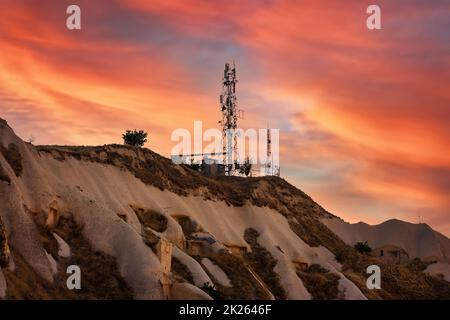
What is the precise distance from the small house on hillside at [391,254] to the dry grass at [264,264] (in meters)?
28.5

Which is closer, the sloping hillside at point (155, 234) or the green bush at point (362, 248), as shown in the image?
the sloping hillside at point (155, 234)

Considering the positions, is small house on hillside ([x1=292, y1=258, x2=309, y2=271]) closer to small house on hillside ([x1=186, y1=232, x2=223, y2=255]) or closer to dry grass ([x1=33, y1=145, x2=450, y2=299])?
dry grass ([x1=33, y1=145, x2=450, y2=299])

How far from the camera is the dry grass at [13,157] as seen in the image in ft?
201

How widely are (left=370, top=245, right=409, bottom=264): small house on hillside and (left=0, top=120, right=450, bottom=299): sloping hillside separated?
4554mm

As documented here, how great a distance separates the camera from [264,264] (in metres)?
82.6

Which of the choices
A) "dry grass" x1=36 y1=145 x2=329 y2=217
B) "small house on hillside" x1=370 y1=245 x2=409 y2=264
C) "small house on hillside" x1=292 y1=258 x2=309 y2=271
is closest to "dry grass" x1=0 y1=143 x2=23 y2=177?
"dry grass" x1=36 y1=145 x2=329 y2=217

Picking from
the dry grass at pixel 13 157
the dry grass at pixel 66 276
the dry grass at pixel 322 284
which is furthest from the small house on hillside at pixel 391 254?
the dry grass at pixel 13 157

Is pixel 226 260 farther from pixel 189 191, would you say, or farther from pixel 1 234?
pixel 1 234

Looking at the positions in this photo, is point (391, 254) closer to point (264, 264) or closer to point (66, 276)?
point (264, 264)

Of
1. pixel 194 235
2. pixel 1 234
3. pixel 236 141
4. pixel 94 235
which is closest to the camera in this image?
pixel 1 234

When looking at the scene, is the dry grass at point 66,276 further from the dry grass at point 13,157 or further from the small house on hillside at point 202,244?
the small house on hillside at point 202,244

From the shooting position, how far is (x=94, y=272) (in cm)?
5800
